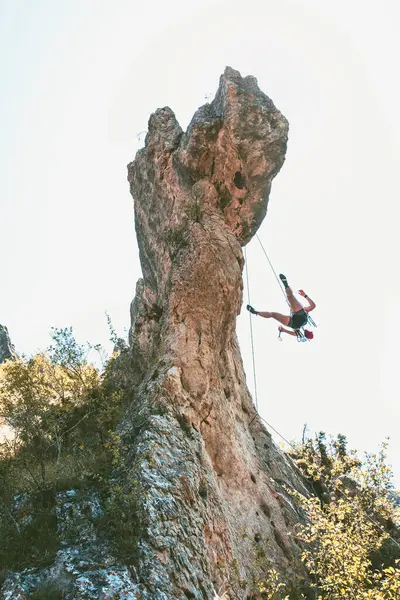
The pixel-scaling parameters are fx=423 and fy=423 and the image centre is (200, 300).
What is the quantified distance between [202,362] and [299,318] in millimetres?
4912

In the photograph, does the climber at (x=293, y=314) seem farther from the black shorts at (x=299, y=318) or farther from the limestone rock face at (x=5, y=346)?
the limestone rock face at (x=5, y=346)

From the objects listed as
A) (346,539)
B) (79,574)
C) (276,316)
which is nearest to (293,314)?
(276,316)

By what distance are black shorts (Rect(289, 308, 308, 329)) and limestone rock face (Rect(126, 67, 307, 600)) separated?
2.67 metres

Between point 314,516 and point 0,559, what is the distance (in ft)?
27.9

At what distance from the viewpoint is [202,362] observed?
13891mm

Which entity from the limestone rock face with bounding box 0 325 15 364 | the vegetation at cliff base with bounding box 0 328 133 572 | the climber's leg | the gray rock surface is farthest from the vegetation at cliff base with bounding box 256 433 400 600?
the limestone rock face with bounding box 0 325 15 364

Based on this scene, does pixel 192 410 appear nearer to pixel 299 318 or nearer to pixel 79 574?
pixel 79 574

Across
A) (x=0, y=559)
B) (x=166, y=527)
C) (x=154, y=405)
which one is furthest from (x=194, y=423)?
(x=0, y=559)

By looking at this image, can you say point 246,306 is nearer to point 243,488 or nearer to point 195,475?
point 243,488

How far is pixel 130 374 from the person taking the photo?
17.7m

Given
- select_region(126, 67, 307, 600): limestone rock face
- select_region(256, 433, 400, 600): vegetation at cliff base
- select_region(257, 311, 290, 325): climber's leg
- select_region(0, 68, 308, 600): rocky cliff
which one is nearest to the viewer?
select_region(0, 68, 308, 600): rocky cliff

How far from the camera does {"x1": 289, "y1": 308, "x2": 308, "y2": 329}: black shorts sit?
54.4 feet

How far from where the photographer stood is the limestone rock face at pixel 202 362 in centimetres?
918

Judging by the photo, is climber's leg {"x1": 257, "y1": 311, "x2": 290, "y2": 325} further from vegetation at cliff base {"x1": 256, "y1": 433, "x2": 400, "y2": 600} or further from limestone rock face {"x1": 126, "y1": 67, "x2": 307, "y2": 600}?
vegetation at cliff base {"x1": 256, "y1": 433, "x2": 400, "y2": 600}
